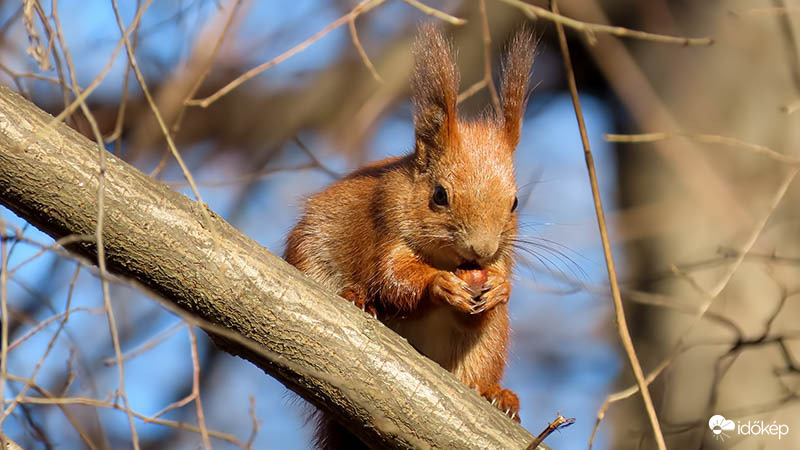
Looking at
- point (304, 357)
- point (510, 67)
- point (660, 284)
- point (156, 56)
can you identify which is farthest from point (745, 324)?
point (156, 56)

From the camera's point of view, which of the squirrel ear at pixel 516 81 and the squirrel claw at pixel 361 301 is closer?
the squirrel claw at pixel 361 301

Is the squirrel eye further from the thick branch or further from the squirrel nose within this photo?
the thick branch

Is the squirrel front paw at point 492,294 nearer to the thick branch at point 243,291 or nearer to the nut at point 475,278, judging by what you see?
the nut at point 475,278

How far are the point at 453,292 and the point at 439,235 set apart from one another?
8.6 inches

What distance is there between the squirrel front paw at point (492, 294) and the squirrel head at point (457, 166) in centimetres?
8

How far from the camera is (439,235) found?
9.11 feet

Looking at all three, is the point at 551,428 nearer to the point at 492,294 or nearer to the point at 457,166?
the point at 492,294

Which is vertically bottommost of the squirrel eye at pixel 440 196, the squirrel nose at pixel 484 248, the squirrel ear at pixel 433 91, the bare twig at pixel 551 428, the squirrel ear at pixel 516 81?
the bare twig at pixel 551 428

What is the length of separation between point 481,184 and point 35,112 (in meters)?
1.30

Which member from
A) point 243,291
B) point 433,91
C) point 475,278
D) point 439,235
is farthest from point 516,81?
point 243,291

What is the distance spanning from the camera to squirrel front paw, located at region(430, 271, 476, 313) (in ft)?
8.62

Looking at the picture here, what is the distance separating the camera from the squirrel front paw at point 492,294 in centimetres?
266

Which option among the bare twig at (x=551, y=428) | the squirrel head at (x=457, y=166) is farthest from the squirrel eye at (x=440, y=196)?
the bare twig at (x=551, y=428)

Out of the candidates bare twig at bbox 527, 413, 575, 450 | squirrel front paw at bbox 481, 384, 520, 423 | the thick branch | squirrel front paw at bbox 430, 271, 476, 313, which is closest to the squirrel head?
squirrel front paw at bbox 430, 271, 476, 313
